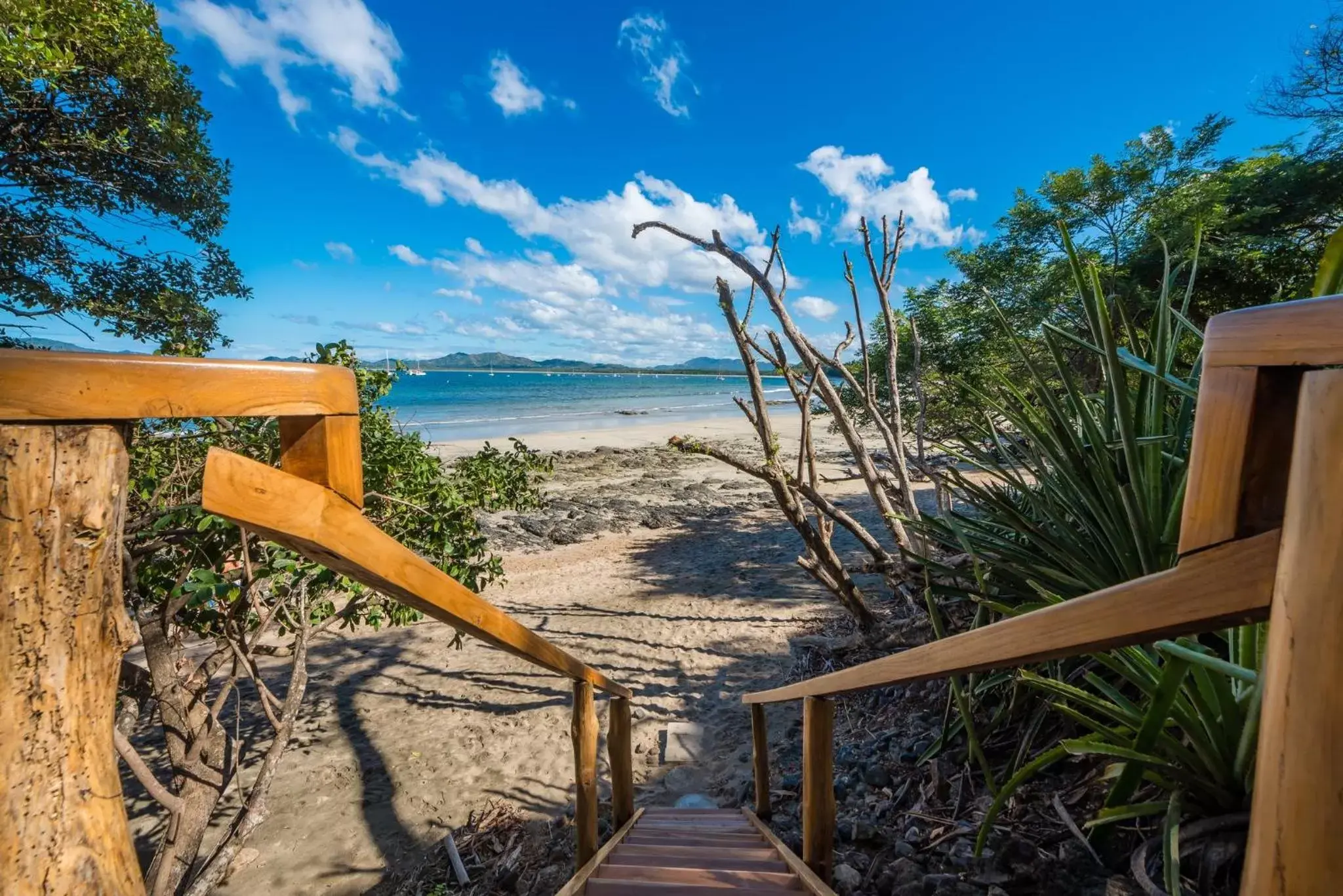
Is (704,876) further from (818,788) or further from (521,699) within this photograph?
(521,699)

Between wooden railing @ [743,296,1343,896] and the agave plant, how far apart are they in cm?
41

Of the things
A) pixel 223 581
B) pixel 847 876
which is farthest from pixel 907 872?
pixel 223 581

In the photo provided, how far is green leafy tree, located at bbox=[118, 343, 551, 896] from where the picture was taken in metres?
2.32

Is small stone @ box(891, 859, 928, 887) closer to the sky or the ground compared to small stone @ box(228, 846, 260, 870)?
closer to the sky

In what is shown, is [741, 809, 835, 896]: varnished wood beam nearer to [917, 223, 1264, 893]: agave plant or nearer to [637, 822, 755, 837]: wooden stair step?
[637, 822, 755, 837]: wooden stair step

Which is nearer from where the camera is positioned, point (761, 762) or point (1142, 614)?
point (1142, 614)

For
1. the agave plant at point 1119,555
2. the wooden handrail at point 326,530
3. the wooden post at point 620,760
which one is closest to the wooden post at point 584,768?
the wooden post at point 620,760

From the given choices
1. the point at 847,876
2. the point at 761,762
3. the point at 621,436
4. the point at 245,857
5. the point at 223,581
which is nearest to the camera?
the point at 223,581

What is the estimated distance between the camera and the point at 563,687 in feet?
15.9

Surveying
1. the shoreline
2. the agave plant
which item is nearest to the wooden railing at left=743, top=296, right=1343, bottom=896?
the agave plant

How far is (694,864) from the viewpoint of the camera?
191 cm

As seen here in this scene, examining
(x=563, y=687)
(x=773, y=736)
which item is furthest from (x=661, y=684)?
(x=773, y=736)

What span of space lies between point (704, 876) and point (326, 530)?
1707 mm

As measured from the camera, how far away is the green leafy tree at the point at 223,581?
2.32 meters
